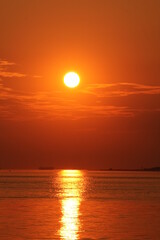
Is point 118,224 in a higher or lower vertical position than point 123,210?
lower

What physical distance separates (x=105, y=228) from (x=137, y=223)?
4.23 metres

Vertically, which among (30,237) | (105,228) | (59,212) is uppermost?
(59,212)

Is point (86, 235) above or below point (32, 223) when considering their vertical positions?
below

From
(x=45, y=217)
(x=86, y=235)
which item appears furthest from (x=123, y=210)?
(x=86, y=235)

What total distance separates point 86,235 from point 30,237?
356 centimetres

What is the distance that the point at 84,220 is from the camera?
42.9 meters

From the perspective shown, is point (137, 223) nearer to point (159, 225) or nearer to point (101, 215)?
point (159, 225)

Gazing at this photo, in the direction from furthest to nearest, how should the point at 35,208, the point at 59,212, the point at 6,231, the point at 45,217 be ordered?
the point at 35,208 → the point at 59,212 → the point at 45,217 → the point at 6,231

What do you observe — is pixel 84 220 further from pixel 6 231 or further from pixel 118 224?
pixel 6 231

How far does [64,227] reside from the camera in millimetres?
38562

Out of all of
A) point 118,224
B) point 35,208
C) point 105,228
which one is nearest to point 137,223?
point 118,224

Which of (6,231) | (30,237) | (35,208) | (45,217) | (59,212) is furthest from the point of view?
(35,208)

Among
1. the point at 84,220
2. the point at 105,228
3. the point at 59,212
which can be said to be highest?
the point at 59,212

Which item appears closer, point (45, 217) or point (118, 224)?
point (118, 224)
